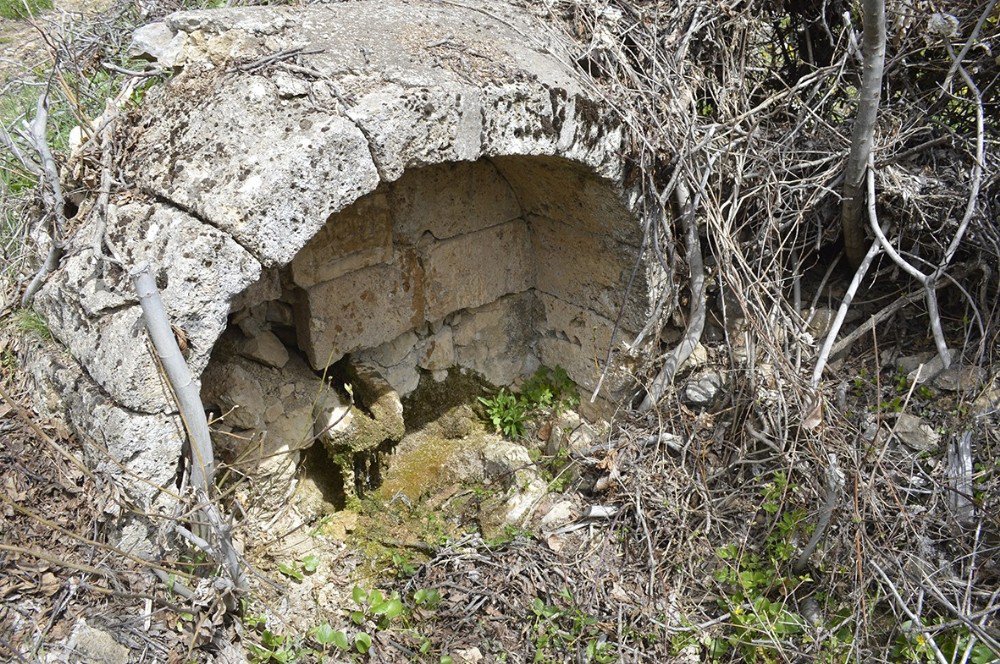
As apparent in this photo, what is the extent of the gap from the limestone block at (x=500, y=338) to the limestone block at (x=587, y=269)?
194 mm

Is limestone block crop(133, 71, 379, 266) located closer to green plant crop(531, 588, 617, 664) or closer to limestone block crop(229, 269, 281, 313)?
limestone block crop(229, 269, 281, 313)

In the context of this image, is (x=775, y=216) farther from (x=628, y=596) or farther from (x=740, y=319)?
(x=628, y=596)

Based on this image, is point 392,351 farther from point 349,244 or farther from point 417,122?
point 417,122

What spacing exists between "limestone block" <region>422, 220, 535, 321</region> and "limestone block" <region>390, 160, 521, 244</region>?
0.20 feet

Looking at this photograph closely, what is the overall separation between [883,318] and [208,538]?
2893 millimetres

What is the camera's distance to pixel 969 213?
3.01m

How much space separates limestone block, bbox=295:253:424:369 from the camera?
3146mm

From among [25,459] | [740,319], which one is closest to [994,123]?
[740,319]

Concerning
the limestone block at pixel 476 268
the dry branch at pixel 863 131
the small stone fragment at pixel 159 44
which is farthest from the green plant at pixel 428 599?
the dry branch at pixel 863 131

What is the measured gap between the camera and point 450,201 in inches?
134

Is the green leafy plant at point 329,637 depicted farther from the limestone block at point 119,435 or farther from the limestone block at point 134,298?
the limestone block at point 134,298

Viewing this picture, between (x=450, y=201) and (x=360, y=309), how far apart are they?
0.64 meters

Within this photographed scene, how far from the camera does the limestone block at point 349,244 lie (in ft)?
9.82

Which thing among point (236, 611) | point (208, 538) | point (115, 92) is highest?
point (115, 92)
